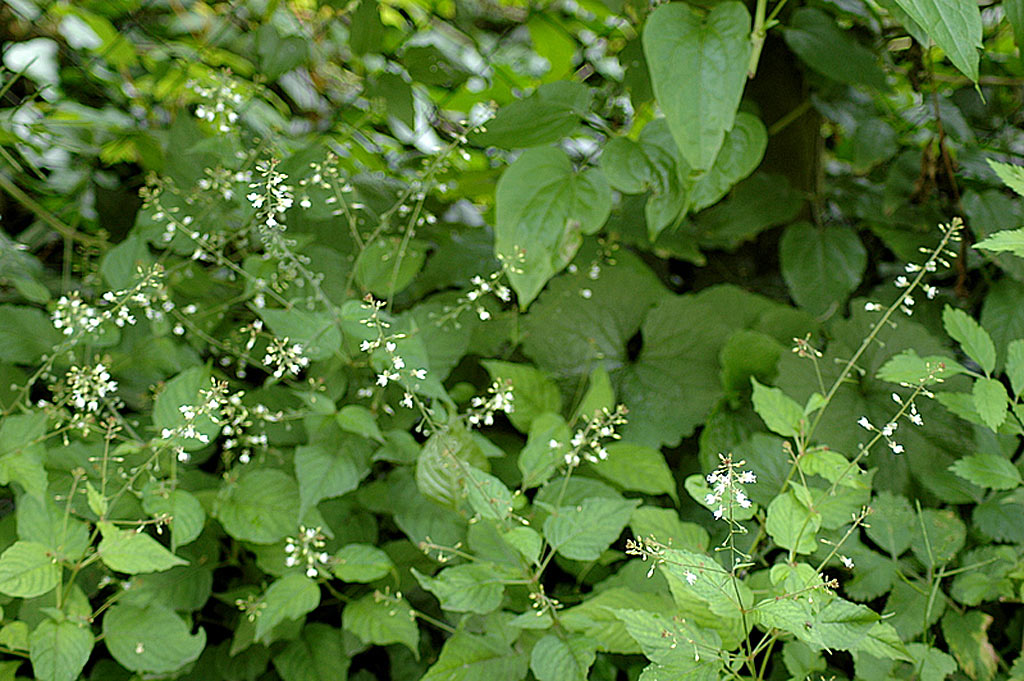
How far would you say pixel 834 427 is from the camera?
2.76 ft

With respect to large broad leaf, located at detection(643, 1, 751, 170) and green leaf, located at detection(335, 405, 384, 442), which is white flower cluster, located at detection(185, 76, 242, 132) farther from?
large broad leaf, located at detection(643, 1, 751, 170)

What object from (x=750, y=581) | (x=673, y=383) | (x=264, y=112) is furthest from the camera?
(x=264, y=112)

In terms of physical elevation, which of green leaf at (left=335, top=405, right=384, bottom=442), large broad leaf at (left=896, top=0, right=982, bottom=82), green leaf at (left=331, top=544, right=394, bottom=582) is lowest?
green leaf at (left=331, top=544, right=394, bottom=582)

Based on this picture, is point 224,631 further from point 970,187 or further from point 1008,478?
point 970,187

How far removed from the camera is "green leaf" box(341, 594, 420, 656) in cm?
74

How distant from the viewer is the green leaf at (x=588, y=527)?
2.22 ft

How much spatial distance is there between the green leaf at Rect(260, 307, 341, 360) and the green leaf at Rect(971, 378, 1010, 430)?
1.88 feet

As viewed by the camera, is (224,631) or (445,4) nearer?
(224,631)

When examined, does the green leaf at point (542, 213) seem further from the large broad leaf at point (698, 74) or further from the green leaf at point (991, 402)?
the green leaf at point (991, 402)

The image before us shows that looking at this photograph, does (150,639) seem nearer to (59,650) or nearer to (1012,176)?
(59,650)

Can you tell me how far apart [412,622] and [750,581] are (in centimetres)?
32

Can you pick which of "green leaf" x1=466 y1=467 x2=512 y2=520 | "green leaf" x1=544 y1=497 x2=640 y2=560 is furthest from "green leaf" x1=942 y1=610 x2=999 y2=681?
"green leaf" x1=466 y1=467 x2=512 y2=520

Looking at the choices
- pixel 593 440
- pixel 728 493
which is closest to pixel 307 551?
pixel 593 440

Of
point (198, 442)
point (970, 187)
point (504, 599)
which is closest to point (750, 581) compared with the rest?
point (504, 599)
